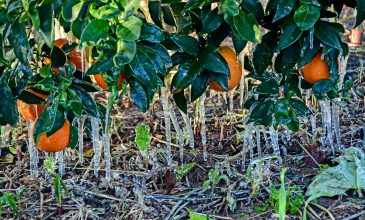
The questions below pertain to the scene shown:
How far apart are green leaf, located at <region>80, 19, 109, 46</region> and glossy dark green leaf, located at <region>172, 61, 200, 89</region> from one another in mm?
391

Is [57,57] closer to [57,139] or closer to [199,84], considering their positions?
[57,139]

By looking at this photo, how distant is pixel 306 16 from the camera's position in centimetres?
151

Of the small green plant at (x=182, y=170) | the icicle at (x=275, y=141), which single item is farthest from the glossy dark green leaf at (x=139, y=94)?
the icicle at (x=275, y=141)

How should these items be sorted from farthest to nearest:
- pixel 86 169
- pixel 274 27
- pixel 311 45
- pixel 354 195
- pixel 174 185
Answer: pixel 86 169 < pixel 174 185 < pixel 354 195 < pixel 274 27 < pixel 311 45

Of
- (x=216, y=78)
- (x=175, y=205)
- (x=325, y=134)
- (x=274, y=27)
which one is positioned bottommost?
(x=175, y=205)

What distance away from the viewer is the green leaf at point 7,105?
1.64 meters

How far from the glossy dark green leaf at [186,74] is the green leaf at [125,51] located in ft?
1.21

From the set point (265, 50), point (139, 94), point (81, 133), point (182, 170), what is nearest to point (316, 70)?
point (265, 50)

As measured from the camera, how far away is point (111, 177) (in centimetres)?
233

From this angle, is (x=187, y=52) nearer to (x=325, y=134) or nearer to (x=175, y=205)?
(x=175, y=205)

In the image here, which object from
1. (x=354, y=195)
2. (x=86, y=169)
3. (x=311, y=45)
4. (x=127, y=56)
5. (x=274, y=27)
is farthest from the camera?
(x=86, y=169)

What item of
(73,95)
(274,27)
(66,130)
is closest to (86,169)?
(66,130)

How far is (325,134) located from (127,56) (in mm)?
1290

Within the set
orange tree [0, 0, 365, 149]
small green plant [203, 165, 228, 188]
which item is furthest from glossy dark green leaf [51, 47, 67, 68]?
small green plant [203, 165, 228, 188]
